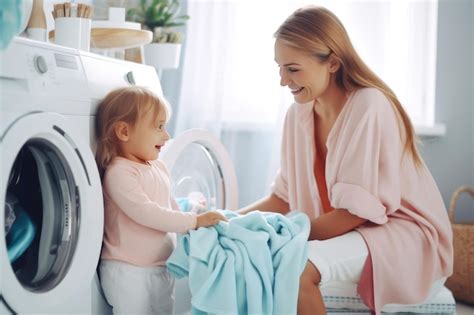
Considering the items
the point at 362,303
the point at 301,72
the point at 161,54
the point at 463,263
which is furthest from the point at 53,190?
the point at 463,263

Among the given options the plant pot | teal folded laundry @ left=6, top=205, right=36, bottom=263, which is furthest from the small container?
the plant pot

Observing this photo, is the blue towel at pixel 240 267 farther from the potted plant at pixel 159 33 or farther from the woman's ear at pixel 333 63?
the potted plant at pixel 159 33

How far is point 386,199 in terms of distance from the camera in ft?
6.46

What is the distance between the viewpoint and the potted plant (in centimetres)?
282

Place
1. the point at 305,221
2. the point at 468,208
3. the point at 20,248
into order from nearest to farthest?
1. the point at 20,248
2. the point at 305,221
3. the point at 468,208

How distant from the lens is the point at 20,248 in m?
1.56

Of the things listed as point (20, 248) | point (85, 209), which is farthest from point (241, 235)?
point (20, 248)

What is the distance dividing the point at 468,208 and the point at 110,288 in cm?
196

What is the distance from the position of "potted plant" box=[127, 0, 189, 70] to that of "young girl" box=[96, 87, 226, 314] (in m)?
1.03

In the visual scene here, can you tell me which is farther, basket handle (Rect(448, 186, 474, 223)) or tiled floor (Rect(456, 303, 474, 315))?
basket handle (Rect(448, 186, 474, 223))

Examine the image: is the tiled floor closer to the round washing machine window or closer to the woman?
the woman

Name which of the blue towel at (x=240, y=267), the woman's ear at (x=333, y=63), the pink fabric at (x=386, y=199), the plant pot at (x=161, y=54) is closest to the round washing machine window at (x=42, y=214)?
the blue towel at (x=240, y=267)

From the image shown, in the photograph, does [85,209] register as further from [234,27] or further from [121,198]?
[234,27]

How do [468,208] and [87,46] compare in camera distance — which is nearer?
[87,46]
